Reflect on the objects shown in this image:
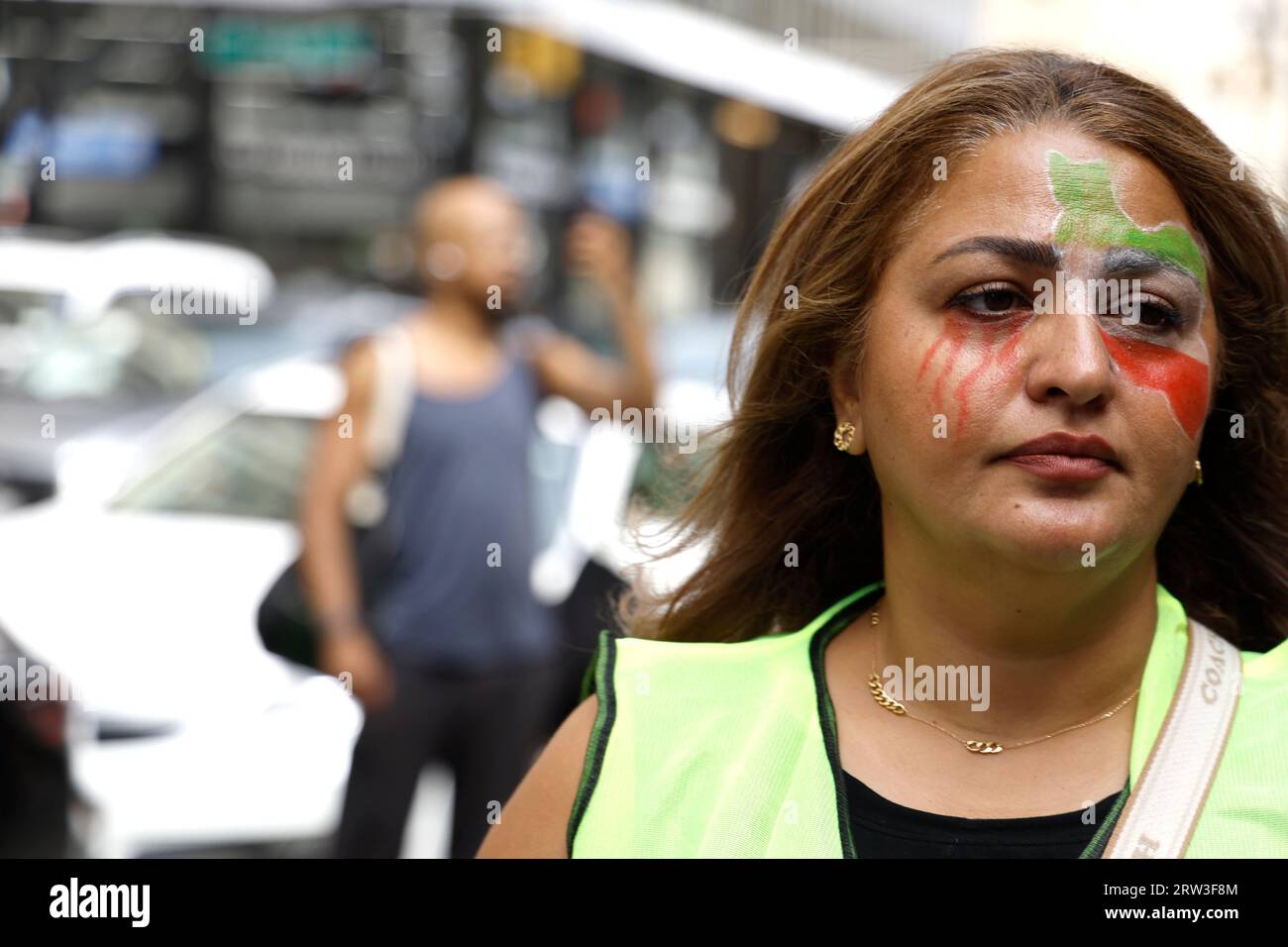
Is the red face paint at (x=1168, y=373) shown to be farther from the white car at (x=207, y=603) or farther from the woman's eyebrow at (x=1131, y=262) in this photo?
the white car at (x=207, y=603)

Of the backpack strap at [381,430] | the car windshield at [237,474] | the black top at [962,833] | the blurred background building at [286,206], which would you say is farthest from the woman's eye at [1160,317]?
the car windshield at [237,474]

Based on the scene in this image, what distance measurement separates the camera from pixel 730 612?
2459 mm

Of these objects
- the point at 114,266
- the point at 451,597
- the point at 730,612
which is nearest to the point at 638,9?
the point at 114,266

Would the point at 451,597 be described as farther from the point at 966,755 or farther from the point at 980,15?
the point at 980,15

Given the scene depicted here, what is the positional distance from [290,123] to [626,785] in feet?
41.1

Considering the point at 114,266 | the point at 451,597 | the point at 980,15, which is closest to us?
the point at 451,597

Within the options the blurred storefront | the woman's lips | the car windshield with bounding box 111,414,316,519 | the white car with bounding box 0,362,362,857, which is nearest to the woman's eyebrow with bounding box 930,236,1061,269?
the woman's lips

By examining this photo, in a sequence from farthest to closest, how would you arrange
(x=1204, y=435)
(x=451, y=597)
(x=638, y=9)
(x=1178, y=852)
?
(x=638, y=9)
(x=451, y=597)
(x=1204, y=435)
(x=1178, y=852)

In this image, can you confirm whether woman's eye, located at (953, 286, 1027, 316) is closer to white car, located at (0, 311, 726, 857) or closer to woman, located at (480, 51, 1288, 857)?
woman, located at (480, 51, 1288, 857)

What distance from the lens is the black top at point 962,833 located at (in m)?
1.94

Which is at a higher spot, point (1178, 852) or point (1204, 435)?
point (1204, 435)

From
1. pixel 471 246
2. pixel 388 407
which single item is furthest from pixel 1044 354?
pixel 471 246

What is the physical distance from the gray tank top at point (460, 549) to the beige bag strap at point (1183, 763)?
2788mm
